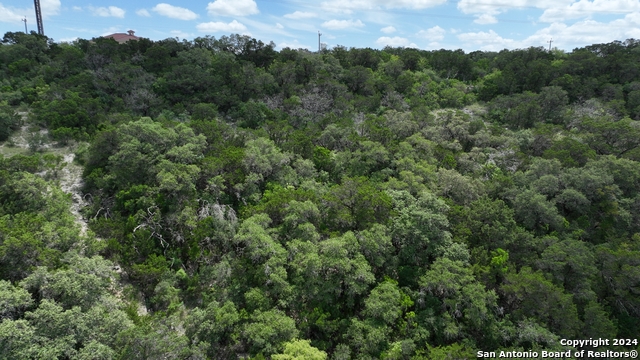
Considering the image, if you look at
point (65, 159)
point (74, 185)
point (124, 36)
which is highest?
point (124, 36)

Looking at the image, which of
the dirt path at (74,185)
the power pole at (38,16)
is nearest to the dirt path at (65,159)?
the dirt path at (74,185)

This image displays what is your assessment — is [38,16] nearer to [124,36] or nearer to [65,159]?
[124,36]

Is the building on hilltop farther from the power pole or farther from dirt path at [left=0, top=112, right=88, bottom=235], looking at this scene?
dirt path at [left=0, top=112, right=88, bottom=235]

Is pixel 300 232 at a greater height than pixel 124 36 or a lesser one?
lesser

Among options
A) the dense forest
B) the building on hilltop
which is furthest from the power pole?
the dense forest

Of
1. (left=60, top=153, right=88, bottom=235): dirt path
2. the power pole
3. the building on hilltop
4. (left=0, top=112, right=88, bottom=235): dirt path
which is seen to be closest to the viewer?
(left=60, top=153, right=88, bottom=235): dirt path

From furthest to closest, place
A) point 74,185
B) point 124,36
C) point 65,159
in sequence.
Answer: point 124,36, point 65,159, point 74,185

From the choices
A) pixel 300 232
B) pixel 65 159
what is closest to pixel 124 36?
pixel 65 159

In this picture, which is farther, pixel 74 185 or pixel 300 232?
pixel 74 185

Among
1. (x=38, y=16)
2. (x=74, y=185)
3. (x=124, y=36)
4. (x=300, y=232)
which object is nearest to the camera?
(x=300, y=232)

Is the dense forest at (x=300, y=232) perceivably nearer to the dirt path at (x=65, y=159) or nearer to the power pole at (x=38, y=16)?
the dirt path at (x=65, y=159)
